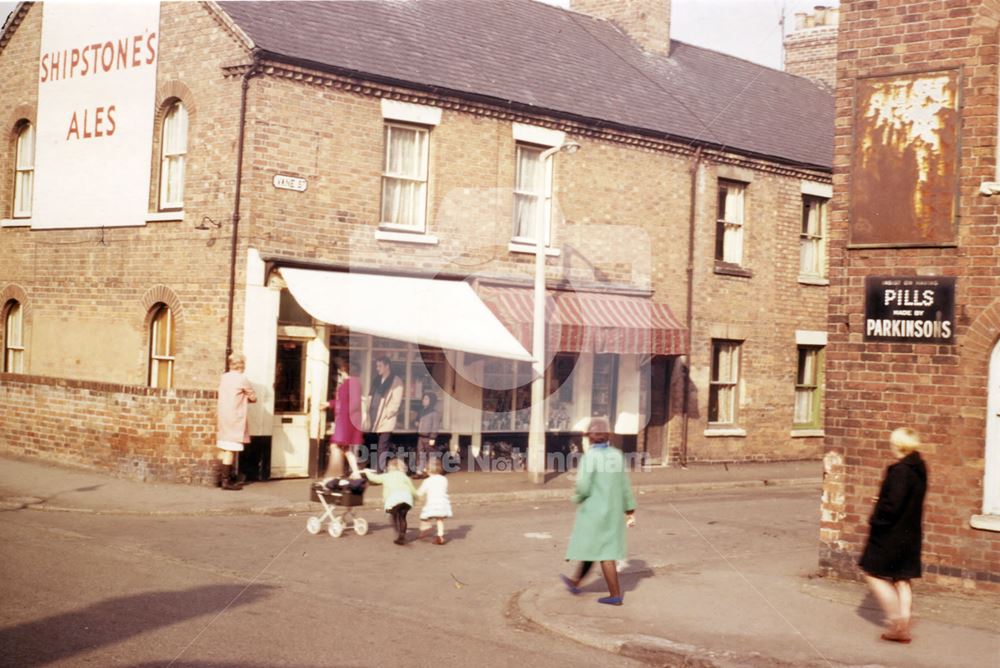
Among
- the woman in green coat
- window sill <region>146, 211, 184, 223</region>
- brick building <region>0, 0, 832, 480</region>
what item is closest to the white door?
the woman in green coat

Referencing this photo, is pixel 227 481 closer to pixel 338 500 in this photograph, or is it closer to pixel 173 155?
pixel 338 500

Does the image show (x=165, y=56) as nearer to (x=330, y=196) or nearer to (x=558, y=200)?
(x=330, y=196)

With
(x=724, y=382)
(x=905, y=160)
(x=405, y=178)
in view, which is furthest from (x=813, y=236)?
(x=905, y=160)

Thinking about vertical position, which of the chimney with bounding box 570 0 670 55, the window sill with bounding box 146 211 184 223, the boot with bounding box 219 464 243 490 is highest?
the chimney with bounding box 570 0 670 55

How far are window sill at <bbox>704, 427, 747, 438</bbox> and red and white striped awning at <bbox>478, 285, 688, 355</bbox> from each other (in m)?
2.44

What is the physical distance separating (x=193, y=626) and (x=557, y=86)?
1559cm

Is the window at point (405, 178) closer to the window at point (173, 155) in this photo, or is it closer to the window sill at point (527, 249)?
the window sill at point (527, 249)

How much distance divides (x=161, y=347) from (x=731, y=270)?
1160 cm

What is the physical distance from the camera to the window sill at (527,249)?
20500 millimetres

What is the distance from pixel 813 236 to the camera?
26.0 meters

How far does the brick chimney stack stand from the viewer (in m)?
32.2

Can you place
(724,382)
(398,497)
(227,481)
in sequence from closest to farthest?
(398,497), (227,481), (724,382)

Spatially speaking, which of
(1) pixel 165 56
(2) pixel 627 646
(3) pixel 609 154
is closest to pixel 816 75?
(3) pixel 609 154

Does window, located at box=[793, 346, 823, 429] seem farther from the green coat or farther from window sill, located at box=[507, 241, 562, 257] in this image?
the green coat
